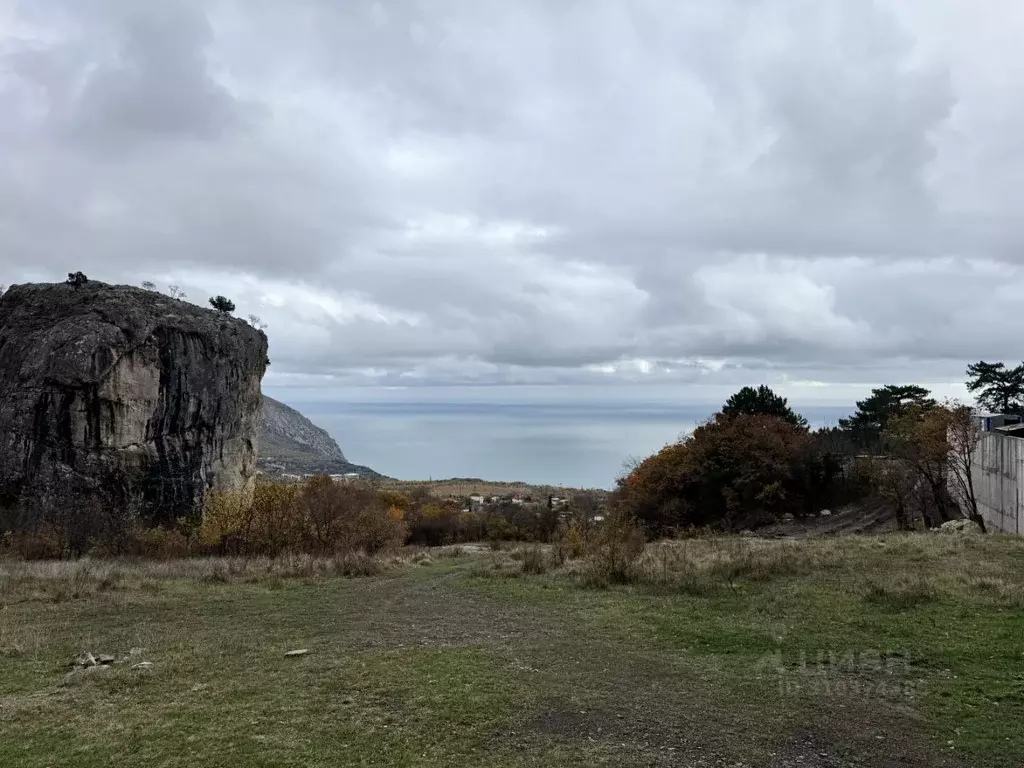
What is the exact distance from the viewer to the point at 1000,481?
28.1 m

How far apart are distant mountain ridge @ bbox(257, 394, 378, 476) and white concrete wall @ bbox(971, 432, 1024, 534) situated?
252 feet

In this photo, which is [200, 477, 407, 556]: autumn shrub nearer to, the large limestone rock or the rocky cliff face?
the large limestone rock

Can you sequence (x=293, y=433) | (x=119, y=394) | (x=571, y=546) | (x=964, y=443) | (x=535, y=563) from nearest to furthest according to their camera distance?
(x=535, y=563)
(x=571, y=546)
(x=964, y=443)
(x=119, y=394)
(x=293, y=433)

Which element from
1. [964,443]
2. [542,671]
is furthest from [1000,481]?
[542,671]

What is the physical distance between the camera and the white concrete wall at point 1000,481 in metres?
25.7

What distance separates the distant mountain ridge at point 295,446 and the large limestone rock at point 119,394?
138 feet

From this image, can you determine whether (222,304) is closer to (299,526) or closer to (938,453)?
(299,526)

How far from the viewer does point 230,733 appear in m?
6.30

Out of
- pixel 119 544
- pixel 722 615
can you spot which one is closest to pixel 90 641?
pixel 722 615

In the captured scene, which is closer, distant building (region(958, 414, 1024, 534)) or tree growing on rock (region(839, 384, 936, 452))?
distant building (region(958, 414, 1024, 534))

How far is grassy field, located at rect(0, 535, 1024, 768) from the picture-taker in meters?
5.99

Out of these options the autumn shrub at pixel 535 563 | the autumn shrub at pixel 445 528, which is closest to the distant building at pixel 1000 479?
the autumn shrub at pixel 535 563

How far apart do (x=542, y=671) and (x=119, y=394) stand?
136 feet

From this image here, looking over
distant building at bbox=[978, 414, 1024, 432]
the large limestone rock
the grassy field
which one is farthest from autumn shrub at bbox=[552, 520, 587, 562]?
the large limestone rock
